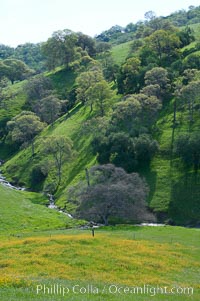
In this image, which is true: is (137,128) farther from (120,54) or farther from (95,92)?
(120,54)

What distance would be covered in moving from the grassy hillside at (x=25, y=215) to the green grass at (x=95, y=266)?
21568 mm

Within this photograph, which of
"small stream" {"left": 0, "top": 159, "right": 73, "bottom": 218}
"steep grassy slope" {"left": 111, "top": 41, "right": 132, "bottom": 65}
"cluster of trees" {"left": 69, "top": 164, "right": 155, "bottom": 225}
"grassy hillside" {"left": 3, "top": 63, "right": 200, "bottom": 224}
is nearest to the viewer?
"cluster of trees" {"left": 69, "top": 164, "right": 155, "bottom": 225}

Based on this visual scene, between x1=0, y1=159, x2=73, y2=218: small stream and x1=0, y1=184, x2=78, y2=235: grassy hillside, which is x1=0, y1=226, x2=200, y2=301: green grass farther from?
x1=0, y1=159, x2=73, y2=218: small stream

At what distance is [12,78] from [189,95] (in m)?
114

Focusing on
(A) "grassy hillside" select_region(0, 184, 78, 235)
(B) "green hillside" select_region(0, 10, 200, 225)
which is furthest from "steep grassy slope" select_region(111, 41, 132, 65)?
(A) "grassy hillside" select_region(0, 184, 78, 235)

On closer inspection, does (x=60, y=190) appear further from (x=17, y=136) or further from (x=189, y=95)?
(x=189, y=95)

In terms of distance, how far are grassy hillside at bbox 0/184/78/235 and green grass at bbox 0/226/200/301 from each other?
2157 cm

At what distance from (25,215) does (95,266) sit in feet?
137

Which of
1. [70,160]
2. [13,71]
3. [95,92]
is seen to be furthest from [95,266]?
[13,71]

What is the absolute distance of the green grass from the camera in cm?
2541

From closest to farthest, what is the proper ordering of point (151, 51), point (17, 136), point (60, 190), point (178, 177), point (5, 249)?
1. point (5, 249)
2. point (178, 177)
3. point (60, 190)
4. point (17, 136)
5. point (151, 51)

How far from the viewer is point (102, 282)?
96.4ft

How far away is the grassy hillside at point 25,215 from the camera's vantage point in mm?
67812

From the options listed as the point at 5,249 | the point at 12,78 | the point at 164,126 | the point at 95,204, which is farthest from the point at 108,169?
the point at 12,78
